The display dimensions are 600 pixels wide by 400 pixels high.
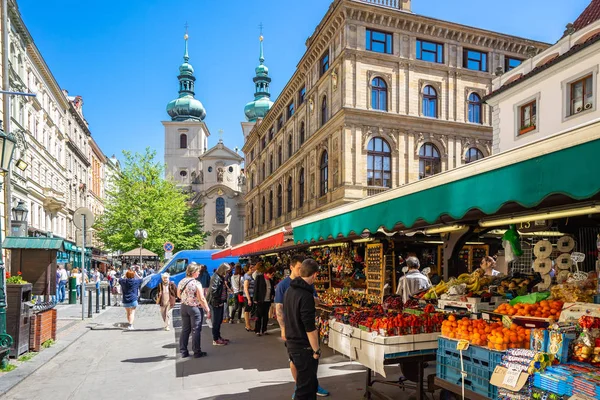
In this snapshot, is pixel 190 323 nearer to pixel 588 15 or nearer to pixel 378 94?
pixel 378 94

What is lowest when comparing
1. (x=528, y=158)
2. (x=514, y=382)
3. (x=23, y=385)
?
(x=23, y=385)

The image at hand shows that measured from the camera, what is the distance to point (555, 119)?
18.9m

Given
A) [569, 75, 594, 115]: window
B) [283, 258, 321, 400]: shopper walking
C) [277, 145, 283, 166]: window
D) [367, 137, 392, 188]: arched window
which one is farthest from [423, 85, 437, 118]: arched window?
[283, 258, 321, 400]: shopper walking

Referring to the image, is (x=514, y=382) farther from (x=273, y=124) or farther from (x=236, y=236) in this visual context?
(x=236, y=236)

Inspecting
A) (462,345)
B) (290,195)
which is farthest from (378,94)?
(462,345)

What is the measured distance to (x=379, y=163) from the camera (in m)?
28.0

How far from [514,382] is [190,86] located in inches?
3497

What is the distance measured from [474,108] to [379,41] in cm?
790

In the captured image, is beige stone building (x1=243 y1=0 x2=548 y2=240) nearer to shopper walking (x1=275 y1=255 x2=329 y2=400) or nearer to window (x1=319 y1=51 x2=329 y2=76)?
window (x1=319 y1=51 x2=329 y2=76)

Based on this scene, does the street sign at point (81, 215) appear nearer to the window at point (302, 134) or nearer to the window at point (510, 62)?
the window at point (302, 134)

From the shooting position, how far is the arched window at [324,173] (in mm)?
30034

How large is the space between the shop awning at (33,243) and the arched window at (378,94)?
67.7ft

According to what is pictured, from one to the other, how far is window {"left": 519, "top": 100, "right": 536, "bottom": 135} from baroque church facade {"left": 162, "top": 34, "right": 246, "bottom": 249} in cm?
5019

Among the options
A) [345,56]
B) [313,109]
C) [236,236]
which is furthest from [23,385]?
[236,236]
